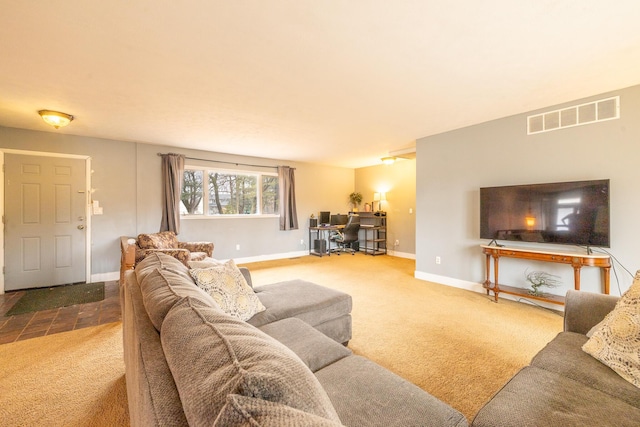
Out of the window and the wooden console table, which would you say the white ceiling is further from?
the window

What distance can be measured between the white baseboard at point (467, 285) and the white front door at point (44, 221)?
555 centimetres

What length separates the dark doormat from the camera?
323 centimetres

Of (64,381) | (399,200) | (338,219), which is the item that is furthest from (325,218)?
(64,381)

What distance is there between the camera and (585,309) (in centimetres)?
163

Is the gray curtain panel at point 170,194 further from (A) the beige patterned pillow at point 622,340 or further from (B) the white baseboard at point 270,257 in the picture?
(A) the beige patterned pillow at point 622,340

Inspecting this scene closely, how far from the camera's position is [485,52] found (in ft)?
6.99

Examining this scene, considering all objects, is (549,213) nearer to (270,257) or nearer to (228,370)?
(228,370)

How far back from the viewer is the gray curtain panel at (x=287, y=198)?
639cm

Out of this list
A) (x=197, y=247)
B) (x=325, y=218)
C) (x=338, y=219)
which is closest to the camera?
(x=197, y=247)

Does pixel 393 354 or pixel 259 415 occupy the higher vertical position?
pixel 259 415

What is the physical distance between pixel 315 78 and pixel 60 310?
3.86m

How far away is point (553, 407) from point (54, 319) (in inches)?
164

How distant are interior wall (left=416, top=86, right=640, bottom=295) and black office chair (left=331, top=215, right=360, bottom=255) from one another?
94.2 inches

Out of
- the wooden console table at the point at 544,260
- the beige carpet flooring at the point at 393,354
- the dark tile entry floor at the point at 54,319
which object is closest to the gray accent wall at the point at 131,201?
the dark tile entry floor at the point at 54,319
